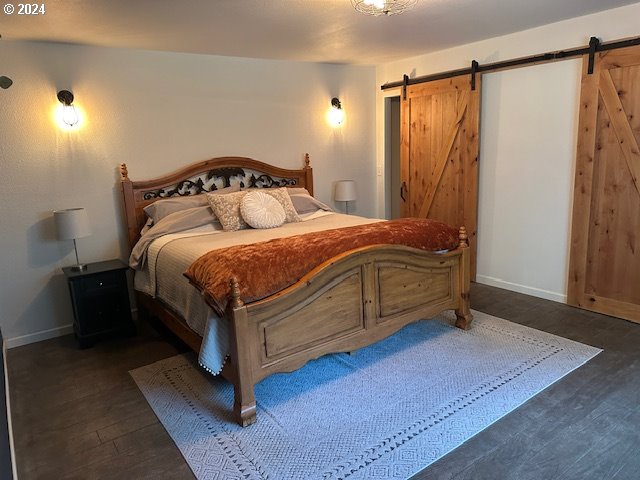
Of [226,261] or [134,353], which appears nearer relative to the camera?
[226,261]

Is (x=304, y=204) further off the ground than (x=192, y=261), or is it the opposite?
(x=304, y=204)

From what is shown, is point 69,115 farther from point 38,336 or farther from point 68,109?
point 38,336

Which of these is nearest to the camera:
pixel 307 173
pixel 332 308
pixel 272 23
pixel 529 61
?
pixel 332 308

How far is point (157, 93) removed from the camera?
3959 mm

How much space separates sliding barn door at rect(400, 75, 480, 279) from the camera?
14.5ft

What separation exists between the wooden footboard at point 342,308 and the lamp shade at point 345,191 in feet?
6.39

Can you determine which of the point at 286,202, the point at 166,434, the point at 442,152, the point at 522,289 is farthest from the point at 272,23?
the point at 522,289

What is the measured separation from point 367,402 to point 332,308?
1.91 ft

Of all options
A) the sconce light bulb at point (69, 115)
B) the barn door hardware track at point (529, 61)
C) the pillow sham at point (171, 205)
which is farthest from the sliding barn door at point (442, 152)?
the sconce light bulb at point (69, 115)

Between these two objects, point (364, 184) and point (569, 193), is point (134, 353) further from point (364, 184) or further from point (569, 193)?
point (569, 193)

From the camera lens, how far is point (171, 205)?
12.7 feet

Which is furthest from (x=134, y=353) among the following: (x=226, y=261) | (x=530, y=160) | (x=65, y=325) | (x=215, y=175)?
(x=530, y=160)

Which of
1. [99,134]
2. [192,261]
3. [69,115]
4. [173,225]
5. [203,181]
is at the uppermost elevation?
[69,115]

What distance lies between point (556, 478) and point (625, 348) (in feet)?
5.24
